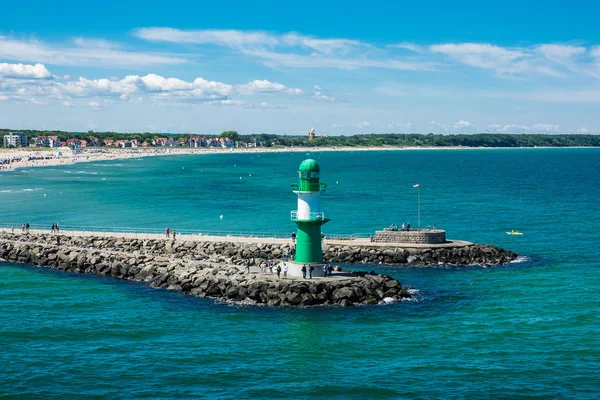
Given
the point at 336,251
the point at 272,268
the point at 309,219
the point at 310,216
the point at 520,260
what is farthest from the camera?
the point at 336,251

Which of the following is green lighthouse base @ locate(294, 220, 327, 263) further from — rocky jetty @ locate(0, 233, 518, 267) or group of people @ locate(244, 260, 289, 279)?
rocky jetty @ locate(0, 233, 518, 267)

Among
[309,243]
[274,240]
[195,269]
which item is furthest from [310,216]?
[274,240]

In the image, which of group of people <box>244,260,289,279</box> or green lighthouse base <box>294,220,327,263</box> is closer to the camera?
green lighthouse base <box>294,220,327,263</box>

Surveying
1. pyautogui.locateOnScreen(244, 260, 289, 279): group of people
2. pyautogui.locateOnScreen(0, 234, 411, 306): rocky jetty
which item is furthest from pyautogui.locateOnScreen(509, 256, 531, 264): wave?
pyautogui.locateOnScreen(244, 260, 289, 279): group of people

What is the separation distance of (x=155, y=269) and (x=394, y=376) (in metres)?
21.9

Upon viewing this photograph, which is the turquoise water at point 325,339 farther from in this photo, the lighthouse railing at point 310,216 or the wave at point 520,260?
the lighthouse railing at point 310,216

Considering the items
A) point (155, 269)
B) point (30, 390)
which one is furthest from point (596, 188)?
point (30, 390)

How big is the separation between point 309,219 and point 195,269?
26.7ft

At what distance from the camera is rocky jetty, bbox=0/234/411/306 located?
129 feet

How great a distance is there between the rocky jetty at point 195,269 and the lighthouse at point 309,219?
1528mm

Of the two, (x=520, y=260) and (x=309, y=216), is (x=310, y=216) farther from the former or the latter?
(x=520, y=260)

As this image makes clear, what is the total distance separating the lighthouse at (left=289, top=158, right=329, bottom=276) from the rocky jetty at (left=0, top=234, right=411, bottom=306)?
1.53 meters

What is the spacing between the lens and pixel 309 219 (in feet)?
134

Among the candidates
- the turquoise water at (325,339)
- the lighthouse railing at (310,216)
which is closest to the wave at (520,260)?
the turquoise water at (325,339)
